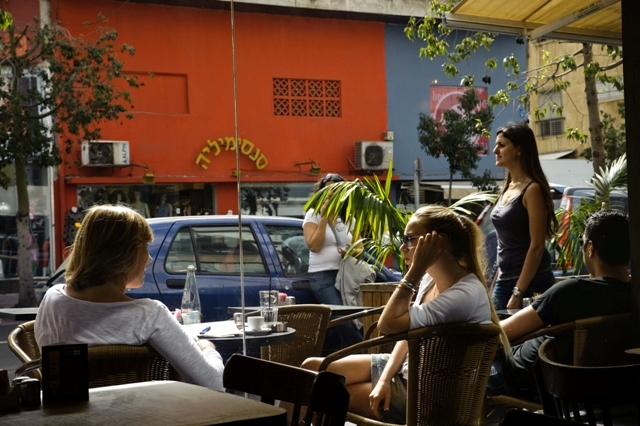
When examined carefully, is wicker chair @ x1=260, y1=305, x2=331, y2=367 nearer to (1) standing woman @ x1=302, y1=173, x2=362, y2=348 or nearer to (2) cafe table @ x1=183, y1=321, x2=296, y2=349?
(2) cafe table @ x1=183, y1=321, x2=296, y2=349

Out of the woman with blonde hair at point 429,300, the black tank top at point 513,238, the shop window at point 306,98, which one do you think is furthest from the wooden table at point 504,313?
the shop window at point 306,98

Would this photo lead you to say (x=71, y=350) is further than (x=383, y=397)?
No

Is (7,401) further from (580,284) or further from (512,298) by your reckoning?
(512,298)

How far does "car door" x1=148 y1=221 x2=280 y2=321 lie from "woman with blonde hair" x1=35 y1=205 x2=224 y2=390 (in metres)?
2.48

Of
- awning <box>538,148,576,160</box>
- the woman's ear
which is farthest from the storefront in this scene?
awning <box>538,148,576,160</box>

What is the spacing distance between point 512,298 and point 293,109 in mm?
1366

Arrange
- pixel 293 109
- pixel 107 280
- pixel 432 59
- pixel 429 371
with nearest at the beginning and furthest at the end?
pixel 107 280
pixel 429 371
pixel 293 109
pixel 432 59

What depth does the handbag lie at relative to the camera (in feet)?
18.9

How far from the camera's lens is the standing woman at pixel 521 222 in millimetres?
4254

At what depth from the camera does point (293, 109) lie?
458 centimetres

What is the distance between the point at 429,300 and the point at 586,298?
57cm

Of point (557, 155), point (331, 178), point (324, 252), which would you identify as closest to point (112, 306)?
point (331, 178)

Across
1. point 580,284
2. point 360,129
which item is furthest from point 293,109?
point 580,284

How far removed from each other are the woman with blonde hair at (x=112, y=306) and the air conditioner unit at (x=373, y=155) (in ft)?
7.19
